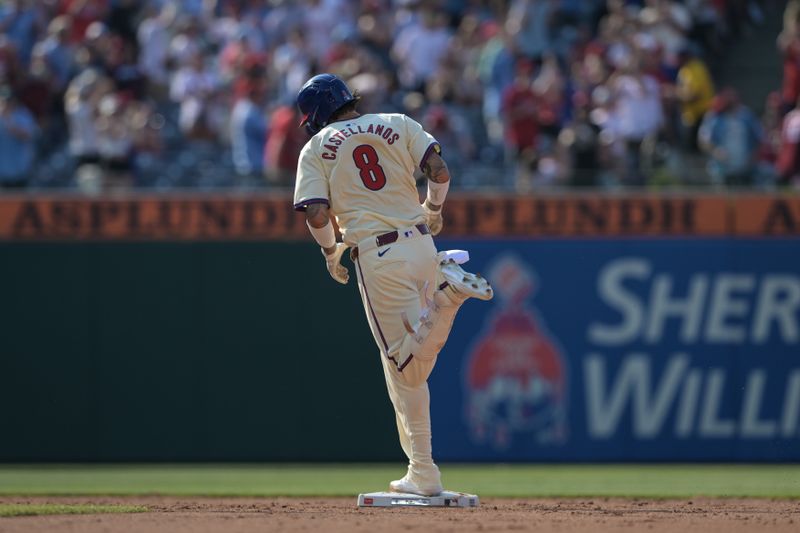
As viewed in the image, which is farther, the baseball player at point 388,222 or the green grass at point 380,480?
the green grass at point 380,480

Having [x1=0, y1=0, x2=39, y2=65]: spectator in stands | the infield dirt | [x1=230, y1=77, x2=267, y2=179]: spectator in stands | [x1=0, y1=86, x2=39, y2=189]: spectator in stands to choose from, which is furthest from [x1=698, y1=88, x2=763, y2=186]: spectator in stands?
[x1=0, y1=0, x2=39, y2=65]: spectator in stands

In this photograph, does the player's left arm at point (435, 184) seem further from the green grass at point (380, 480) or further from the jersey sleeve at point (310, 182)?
the green grass at point (380, 480)

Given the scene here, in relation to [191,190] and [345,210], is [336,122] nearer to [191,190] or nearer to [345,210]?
[345,210]

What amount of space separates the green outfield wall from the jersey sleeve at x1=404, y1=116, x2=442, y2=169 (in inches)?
215

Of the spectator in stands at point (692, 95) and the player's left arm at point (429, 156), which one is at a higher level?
the spectator in stands at point (692, 95)

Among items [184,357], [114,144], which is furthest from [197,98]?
[184,357]

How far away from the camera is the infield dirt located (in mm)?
7547

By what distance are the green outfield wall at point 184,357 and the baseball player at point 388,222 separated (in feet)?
17.6

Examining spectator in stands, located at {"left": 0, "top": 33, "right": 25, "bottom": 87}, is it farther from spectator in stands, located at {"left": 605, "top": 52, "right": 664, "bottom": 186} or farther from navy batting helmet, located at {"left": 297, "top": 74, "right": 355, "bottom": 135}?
navy batting helmet, located at {"left": 297, "top": 74, "right": 355, "bottom": 135}

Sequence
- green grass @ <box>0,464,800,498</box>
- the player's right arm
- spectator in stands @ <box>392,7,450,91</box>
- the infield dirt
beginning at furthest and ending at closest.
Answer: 1. spectator in stands @ <box>392,7,450,91</box>
2. green grass @ <box>0,464,800,498</box>
3. the player's right arm
4. the infield dirt

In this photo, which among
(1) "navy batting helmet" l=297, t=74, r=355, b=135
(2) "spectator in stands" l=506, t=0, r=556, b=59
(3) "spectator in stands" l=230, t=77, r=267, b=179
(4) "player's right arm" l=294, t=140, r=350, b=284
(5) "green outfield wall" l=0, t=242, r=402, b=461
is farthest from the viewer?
(2) "spectator in stands" l=506, t=0, r=556, b=59

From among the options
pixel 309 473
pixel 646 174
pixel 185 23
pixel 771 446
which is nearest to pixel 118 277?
pixel 309 473

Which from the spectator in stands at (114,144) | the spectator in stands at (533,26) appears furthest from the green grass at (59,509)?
the spectator in stands at (533,26)

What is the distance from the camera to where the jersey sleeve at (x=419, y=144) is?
28.0ft
